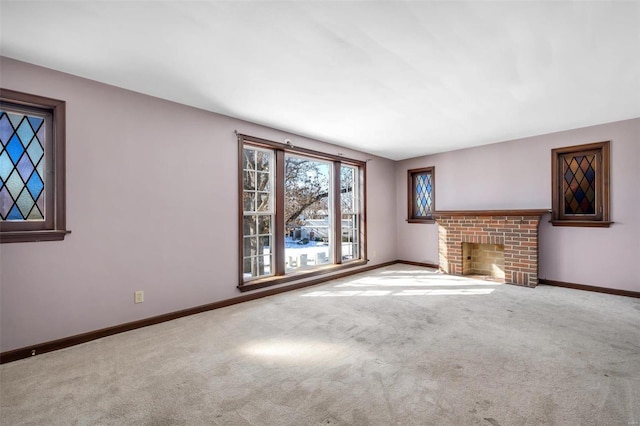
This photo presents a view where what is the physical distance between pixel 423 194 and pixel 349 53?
449cm

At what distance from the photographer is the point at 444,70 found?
2.59m

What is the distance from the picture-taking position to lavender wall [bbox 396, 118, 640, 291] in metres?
3.95

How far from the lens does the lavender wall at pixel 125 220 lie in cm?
244

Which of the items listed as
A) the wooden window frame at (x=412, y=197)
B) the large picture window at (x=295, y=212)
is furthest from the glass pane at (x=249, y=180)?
the wooden window frame at (x=412, y=197)

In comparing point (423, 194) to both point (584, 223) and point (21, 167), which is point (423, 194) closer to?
point (584, 223)

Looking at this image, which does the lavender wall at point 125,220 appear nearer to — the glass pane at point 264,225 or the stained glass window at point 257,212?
the stained glass window at point 257,212

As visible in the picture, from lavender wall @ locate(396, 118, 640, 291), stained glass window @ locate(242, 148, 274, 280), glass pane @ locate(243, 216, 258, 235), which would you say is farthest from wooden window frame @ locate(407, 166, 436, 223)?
glass pane @ locate(243, 216, 258, 235)

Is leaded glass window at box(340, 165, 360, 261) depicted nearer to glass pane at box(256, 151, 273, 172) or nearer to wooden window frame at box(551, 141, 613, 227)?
glass pane at box(256, 151, 273, 172)

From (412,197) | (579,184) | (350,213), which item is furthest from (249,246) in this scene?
(579,184)

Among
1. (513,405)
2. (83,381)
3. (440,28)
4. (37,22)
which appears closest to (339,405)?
(513,405)

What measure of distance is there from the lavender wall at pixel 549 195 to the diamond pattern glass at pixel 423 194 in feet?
0.73

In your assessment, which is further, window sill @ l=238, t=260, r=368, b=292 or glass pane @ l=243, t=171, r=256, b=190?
glass pane @ l=243, t=171, r=256, b=190

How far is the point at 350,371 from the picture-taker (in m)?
2.11

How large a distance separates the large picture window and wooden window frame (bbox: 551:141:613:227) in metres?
3.05
